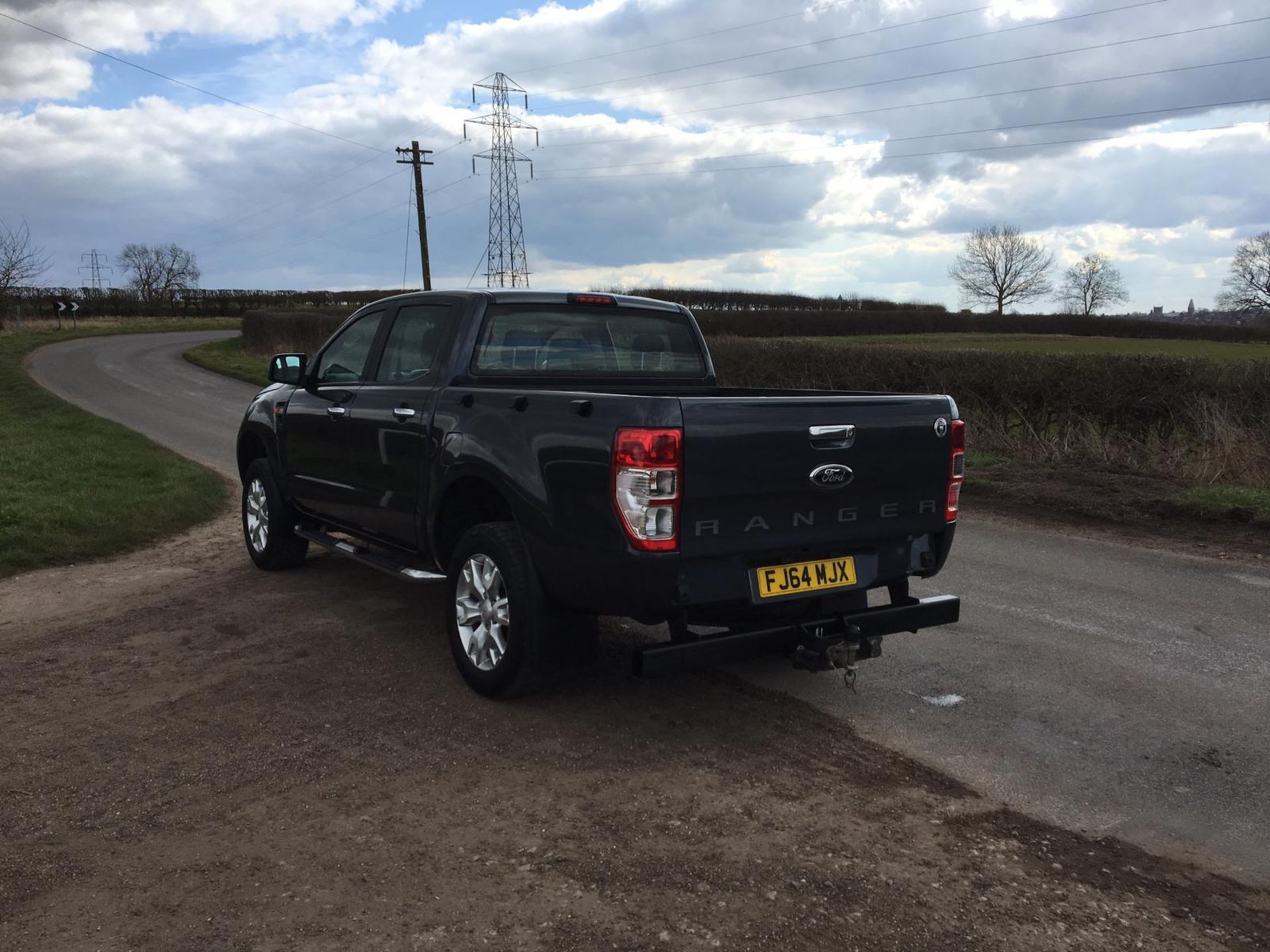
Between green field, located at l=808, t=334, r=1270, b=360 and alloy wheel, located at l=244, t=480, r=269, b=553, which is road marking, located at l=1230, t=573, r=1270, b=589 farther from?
green field, located at l=808, t=334, r=1270, b=360

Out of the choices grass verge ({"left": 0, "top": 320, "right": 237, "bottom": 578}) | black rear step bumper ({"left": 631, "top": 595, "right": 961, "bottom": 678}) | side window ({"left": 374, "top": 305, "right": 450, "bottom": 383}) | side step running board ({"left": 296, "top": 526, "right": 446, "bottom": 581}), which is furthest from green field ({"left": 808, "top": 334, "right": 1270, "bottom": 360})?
black rear step bumper ({"left": 631, "top": 595, "right": 961, "bottom": 678})

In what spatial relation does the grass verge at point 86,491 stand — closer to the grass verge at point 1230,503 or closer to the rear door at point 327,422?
the rear door at point 327,422

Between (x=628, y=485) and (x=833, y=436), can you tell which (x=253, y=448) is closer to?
(x=628, y=485)

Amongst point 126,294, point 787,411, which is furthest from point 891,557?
point 126,294

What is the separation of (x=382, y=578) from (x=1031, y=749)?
14.8ft

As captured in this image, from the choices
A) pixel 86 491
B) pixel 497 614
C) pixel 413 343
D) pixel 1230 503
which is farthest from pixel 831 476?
pixel 86 491

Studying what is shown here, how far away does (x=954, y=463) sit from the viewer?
467 centimetres

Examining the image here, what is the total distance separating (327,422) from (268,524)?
1.41 metres

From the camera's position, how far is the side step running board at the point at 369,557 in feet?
17.2

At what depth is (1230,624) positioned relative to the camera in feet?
19.7

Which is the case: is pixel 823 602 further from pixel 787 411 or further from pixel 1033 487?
pixel 1033 487

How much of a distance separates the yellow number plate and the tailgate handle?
50cm

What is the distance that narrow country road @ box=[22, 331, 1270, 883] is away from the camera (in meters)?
3.77

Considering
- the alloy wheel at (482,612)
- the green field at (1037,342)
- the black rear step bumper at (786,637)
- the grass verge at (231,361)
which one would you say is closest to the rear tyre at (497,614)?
the alloy wheel at (482,612)
